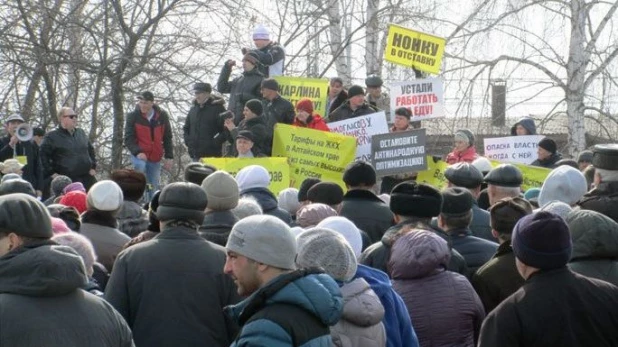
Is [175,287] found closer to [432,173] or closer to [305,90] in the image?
[432,173]

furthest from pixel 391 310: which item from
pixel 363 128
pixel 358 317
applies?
pixel 363 128

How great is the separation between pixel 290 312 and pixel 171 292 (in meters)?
1.89

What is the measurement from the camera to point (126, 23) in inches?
713

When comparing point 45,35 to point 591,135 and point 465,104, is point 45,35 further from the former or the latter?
point 591,135

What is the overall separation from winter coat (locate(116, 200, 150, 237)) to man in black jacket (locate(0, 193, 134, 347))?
3791 millimetres

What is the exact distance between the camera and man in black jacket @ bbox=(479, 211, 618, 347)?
5.49 metres

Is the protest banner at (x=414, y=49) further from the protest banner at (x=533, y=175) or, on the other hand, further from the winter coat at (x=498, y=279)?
the winter coat at (x=498, y=279)

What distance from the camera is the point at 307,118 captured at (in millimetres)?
15414

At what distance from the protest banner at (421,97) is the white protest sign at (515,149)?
105cm

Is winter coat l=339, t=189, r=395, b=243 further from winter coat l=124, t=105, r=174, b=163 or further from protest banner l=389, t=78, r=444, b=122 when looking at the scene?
protest banner l=389, t=78, r=444, b=122

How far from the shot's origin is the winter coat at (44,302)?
199 inches

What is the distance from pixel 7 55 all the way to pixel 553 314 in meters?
13.5

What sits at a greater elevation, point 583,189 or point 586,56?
point 586,56

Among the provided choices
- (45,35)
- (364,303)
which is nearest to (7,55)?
(45,35)
